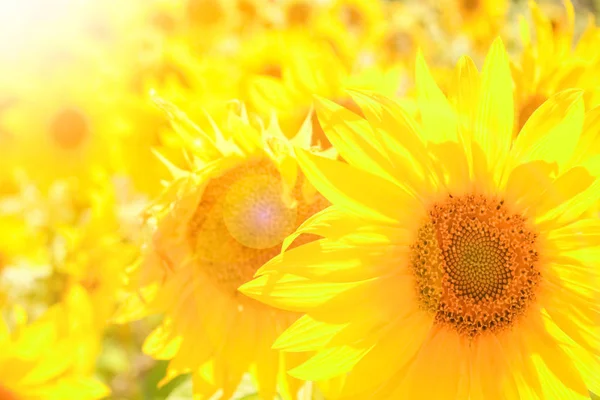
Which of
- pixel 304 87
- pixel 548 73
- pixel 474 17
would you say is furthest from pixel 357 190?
pixel 474 17

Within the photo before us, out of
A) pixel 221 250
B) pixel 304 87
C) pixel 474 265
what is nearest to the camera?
pixel 474 265

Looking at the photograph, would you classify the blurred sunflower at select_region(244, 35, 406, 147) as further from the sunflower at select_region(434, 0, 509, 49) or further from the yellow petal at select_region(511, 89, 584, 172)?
the sunflower at select_region(434, 0, 509, 49)

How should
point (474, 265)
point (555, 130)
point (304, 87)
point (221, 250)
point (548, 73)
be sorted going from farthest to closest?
point (304, 87), point (548, 73), point (221, 250), point (474, 265), point (555, 130)

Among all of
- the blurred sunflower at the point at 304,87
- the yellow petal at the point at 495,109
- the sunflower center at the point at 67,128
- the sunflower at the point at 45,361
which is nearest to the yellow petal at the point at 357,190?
the yellow petal at the point at 495,109

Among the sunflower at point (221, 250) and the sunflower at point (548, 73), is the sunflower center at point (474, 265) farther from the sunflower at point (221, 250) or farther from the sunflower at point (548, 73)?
the sunflower at point (548, 73)

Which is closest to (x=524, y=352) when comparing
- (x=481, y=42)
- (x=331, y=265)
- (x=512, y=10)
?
(x=331, y=265)

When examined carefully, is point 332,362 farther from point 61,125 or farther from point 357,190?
point 61,125

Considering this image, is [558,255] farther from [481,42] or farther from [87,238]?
[481,42]
